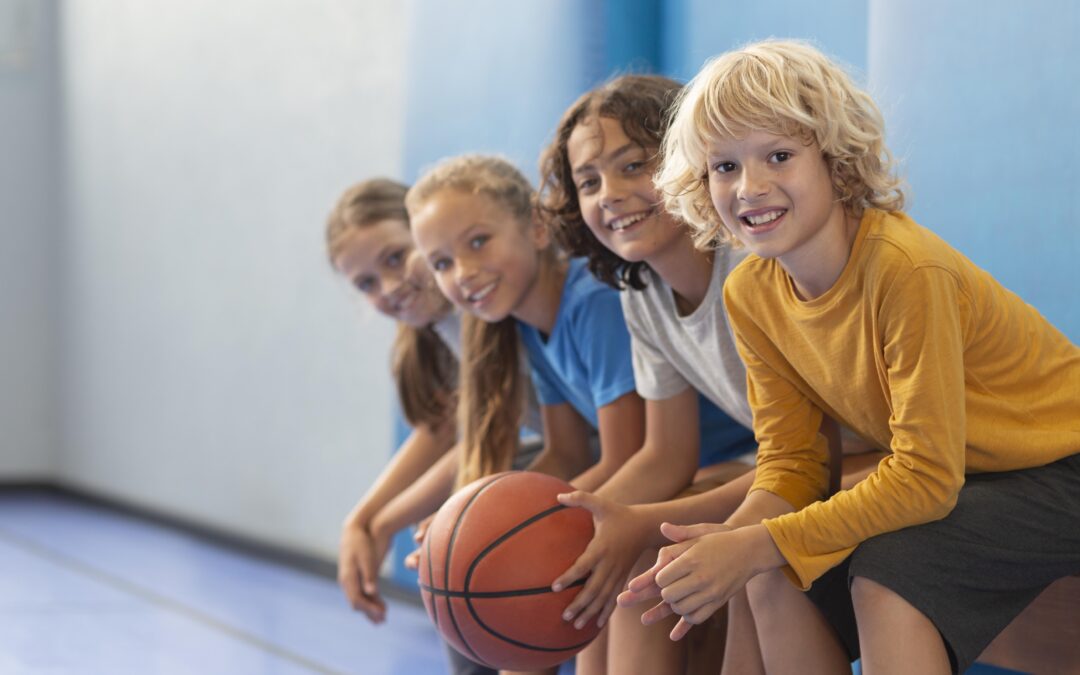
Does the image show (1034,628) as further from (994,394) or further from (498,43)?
(498,43)

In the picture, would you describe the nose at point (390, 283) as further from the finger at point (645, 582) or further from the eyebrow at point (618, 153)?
the finger at point (645, 582)

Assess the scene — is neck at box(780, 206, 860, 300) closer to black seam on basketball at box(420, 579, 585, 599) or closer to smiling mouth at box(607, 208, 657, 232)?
smiling mouth at box(607, 208, 657, 232)

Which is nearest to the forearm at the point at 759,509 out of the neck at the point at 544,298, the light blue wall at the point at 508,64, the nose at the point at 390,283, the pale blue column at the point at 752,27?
the neck at the point at 544,298

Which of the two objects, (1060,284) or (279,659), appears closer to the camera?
(1060,284)

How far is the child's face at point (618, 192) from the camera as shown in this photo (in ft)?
5.91

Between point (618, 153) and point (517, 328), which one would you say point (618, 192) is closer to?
point (618, 153)

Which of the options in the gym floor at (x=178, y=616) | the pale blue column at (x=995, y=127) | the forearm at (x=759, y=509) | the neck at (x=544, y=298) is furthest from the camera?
the gym floor at (x=178, y=616)

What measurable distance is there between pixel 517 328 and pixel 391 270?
→ 31cm

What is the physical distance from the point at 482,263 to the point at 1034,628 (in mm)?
999

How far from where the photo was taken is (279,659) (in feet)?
8.82

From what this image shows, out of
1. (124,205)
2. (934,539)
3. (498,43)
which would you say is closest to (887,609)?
(934,539)

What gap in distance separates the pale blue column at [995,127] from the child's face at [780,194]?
521 mm

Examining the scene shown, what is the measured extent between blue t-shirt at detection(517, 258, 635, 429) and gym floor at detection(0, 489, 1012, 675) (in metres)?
0.73

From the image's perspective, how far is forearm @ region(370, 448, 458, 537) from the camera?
2395 millimetres
